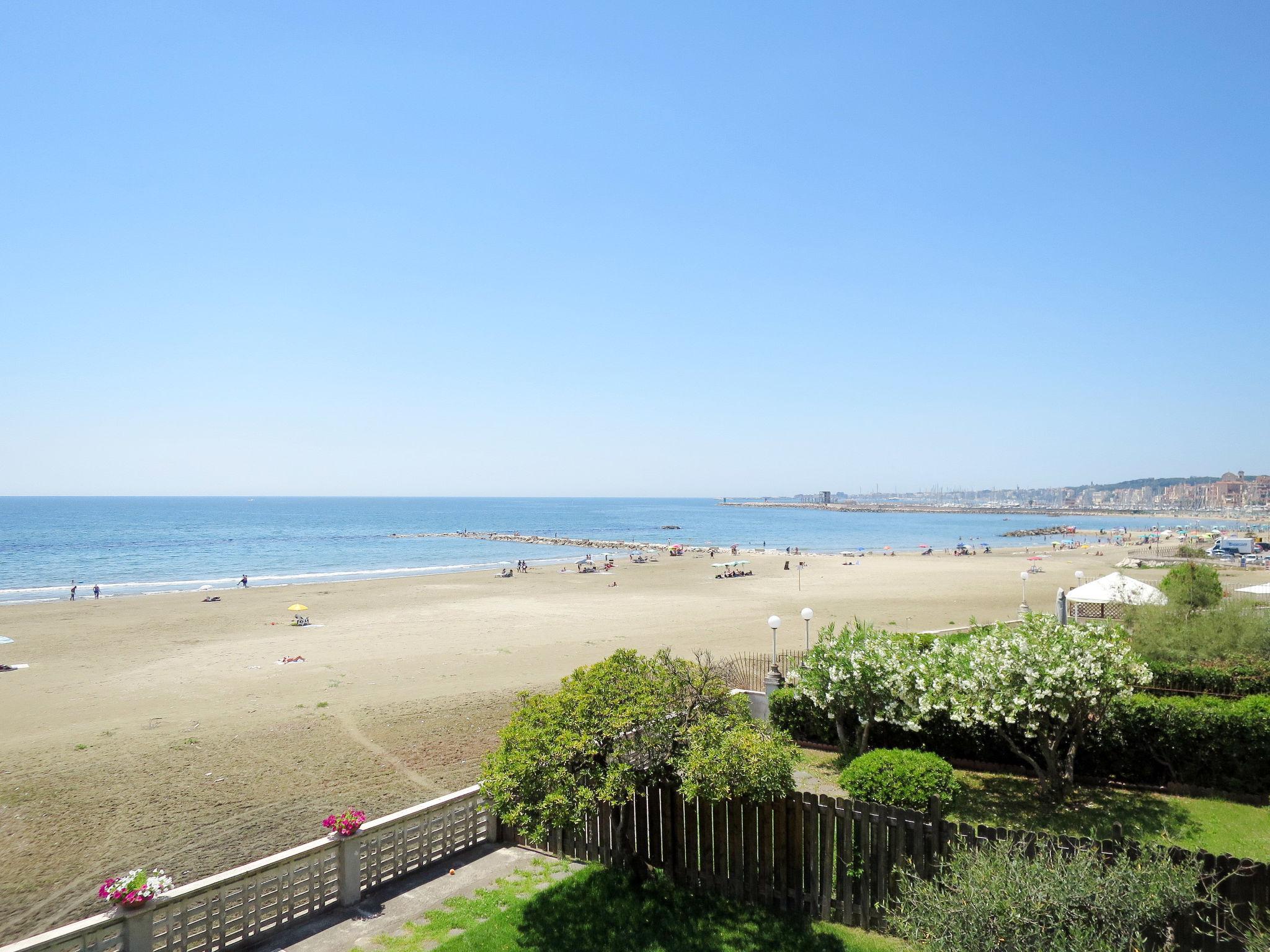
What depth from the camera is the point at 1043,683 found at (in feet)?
33.7

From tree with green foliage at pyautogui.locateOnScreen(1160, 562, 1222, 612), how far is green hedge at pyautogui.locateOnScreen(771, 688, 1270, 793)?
11.2 metres

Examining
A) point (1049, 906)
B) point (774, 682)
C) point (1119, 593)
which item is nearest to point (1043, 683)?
point (774, 682)

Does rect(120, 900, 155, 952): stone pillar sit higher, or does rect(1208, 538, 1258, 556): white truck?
rect(120, 900, 155, 952): stone pillar

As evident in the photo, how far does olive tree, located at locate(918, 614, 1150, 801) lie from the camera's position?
10258mm

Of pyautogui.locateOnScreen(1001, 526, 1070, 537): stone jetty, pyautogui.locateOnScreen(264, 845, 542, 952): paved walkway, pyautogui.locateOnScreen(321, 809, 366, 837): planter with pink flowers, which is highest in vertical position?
pyautogui.locateOnScreen(321, 809, 366, 837): planter with pink flowers

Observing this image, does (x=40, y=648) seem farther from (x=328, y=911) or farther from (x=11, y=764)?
(x=328, y=911)

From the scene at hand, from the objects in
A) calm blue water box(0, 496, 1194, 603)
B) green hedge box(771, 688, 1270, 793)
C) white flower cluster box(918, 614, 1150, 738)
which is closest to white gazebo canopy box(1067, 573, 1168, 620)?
green hedge box(771, 688, 1270, 793)

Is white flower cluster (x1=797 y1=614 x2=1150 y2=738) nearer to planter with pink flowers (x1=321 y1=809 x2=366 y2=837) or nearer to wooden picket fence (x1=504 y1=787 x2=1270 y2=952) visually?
wooden picket fence (x1=504 y1=787 x2=1270 y2=952)

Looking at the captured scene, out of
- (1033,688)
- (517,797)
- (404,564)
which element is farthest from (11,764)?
(404,564)

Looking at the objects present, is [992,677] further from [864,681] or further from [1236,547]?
[1236,547]

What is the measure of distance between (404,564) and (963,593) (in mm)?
52325

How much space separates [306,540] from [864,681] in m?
110

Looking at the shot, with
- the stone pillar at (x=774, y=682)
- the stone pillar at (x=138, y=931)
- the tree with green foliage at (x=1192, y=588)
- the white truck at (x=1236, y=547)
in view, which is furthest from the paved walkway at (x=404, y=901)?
the white truck at (x=1236, y=547)

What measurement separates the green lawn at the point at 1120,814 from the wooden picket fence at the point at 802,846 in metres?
2.97
